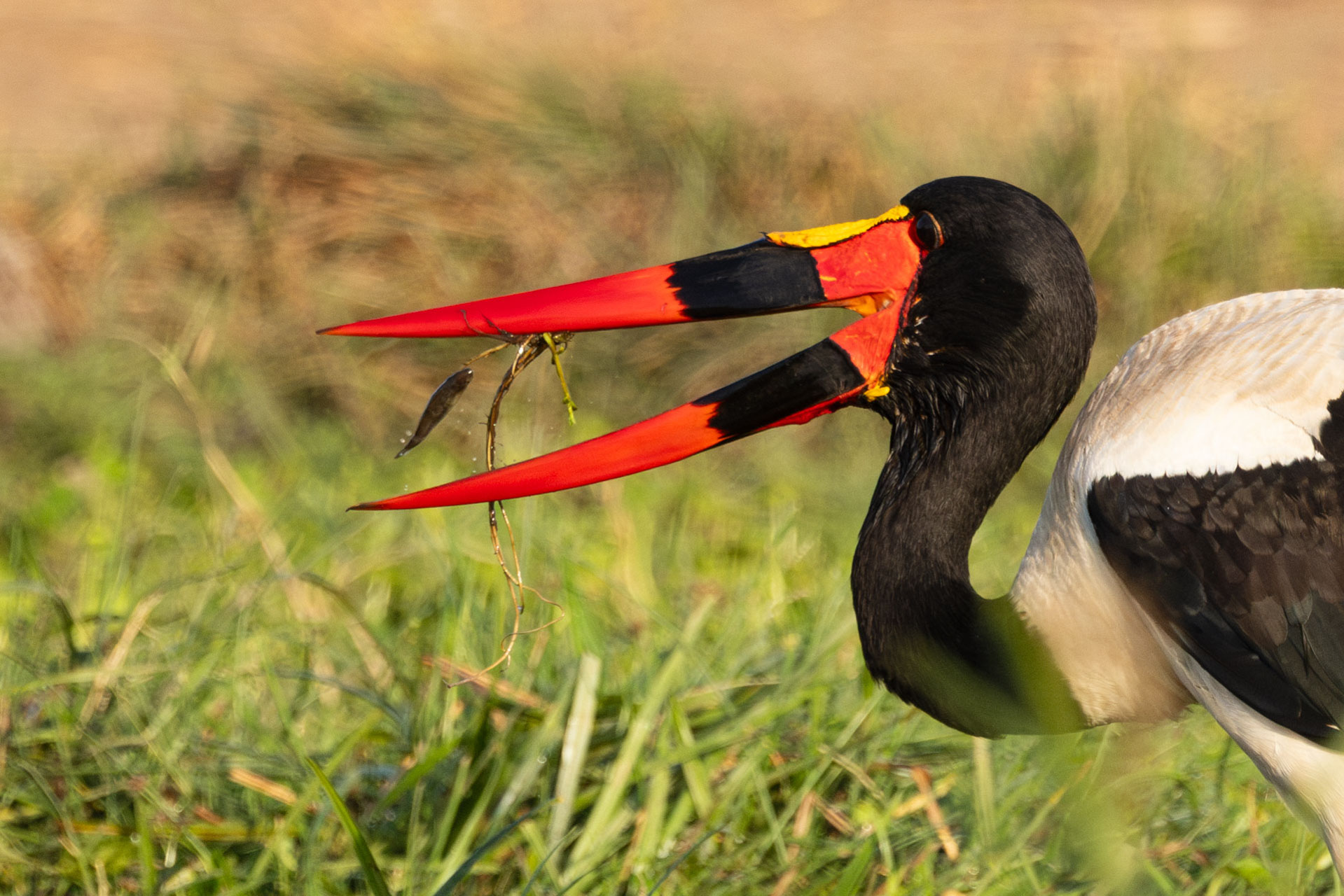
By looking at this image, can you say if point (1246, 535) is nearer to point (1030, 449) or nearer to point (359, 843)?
point (1030, 449)

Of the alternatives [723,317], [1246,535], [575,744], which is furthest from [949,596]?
[575,744]

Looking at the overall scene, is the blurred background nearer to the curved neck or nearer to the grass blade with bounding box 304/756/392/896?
the grass blade with bounding box 304/756/392/896

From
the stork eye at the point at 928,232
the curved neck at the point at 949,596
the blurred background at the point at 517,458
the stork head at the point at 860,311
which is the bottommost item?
the blurred background at the point at 517,458

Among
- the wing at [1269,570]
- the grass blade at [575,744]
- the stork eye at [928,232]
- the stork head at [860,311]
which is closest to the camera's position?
the wing at [1269,570]

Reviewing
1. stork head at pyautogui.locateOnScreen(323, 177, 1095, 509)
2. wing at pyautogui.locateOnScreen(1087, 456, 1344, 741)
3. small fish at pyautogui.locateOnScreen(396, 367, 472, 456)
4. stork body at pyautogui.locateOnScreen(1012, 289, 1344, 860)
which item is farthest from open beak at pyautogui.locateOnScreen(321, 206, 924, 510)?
wing at pyautogui.locateOnScreen(1087, 456, 1344, 741)

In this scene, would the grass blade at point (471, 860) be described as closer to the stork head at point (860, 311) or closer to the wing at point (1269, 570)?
the stork head at point (860, 311)

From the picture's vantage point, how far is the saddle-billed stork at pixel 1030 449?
178 centimetres

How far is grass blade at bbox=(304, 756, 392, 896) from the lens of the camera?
183 centimetres

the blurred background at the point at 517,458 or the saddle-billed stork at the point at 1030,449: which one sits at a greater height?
the saddle-billed stork at the point at 1030,449

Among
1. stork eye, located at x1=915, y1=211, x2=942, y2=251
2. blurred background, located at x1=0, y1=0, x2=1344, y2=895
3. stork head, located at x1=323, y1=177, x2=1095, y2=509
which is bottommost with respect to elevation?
blurred background, located at x1=0, y1=0, x2=1344, y2=895

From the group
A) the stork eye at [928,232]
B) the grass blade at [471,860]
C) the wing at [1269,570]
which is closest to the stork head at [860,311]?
the stork eye at [928,232]

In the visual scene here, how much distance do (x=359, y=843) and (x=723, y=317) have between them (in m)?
0.86

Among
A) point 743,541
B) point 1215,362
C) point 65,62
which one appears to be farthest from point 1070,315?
point 65,62

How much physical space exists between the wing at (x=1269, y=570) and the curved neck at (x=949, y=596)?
25 cm
